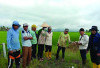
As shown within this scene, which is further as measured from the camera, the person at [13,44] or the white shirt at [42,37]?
the white shirt at [42,37]

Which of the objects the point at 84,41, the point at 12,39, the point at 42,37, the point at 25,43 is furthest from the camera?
the point at 42,37

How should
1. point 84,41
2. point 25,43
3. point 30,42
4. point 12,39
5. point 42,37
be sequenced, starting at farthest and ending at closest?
point 42,37 < point 84,41 < point 30,42 < point 25,43 < point 12,39

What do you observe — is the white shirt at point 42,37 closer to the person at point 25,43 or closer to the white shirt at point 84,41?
the person at point 25,43

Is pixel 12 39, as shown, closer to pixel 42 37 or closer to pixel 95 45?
pixel 42 37

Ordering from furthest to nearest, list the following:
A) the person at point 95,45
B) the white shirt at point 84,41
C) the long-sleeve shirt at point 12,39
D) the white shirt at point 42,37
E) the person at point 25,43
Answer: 1. the white shirt at point 42,37
2. the white shirt at point 84,41
3. the person at point 25,43
4. the person at point 95,45
5. the long-sleeve shirt at point 12,39

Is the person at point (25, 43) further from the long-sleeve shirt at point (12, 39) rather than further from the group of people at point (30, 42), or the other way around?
the long-sleeve shirt at point (12, 39)

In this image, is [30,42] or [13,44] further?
[30,42]

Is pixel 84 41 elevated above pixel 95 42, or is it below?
below

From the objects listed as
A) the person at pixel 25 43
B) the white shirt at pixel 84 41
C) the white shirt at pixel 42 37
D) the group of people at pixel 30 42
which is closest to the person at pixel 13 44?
the group of people at pixel 30 42

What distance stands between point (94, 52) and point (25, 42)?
99.1 inches

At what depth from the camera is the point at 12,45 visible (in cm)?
338

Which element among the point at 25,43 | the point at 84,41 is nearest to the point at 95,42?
the point at 84,41

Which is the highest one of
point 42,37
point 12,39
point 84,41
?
point 12,39

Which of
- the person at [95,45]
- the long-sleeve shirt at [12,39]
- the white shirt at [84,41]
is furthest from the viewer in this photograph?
the white shirt at [84,41]
